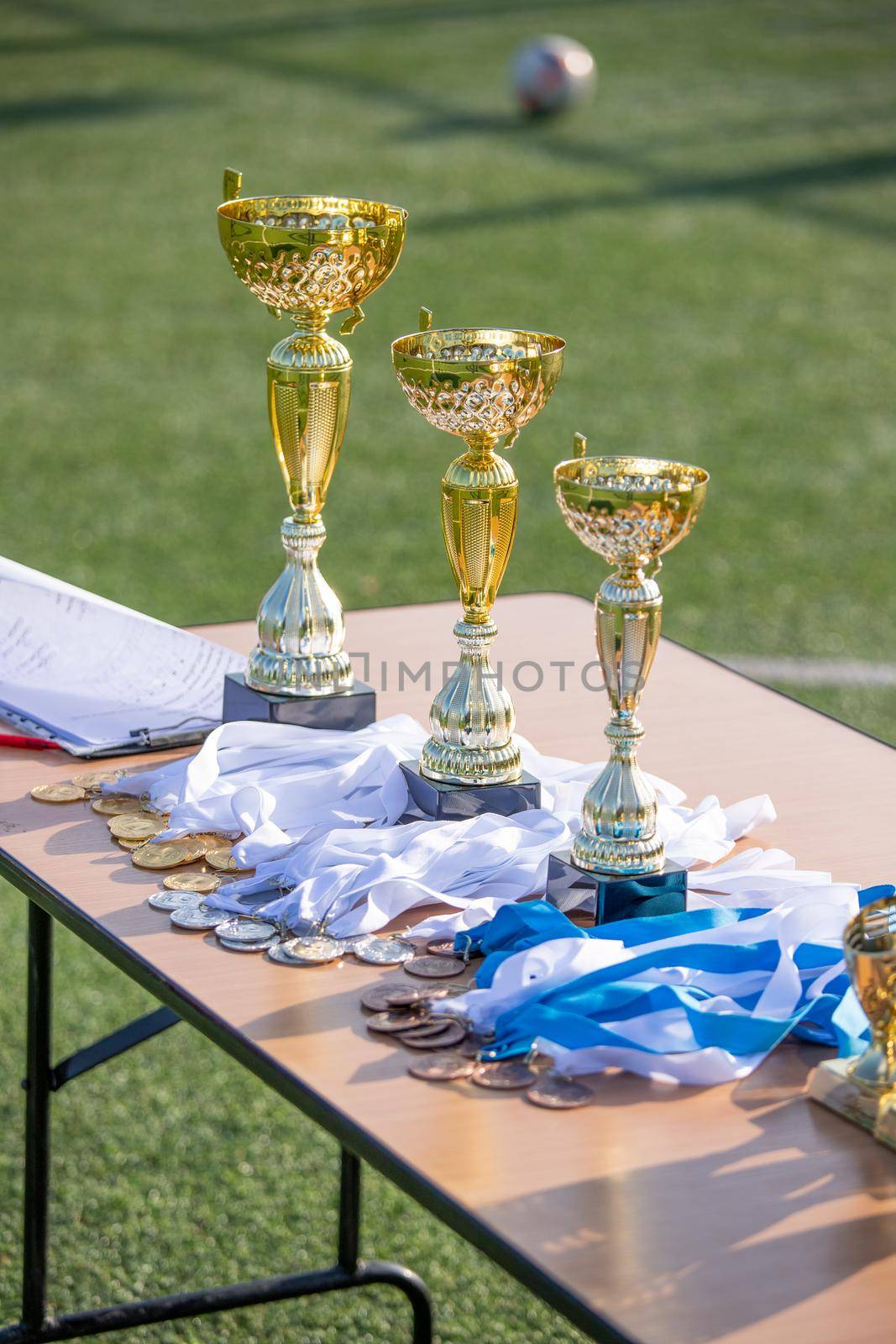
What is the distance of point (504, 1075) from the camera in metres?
1.01

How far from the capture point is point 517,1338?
6.38 ft

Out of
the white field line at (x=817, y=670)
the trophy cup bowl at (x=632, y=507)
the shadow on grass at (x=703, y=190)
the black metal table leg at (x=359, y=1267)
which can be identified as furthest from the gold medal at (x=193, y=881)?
the shadow on grass at (x=703, y=190)

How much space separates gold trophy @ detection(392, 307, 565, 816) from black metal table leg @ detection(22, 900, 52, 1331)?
1.87 ft

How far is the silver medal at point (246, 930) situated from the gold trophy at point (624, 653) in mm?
183

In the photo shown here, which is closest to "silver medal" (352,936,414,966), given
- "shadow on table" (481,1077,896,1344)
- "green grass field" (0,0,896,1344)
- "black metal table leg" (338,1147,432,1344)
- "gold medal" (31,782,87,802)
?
"shadow on table" (481,1077,896,1344)

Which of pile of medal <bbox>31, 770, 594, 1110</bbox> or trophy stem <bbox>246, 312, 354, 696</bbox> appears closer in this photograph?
pile of medal <bbox>31, 770, 594, 1110</bbox>

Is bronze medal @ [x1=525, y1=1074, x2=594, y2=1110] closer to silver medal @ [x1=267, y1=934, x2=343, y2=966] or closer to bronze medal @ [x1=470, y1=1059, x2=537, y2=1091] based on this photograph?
bronze medal @ [x1=470, y1=1059, x2=537, y2=1091]

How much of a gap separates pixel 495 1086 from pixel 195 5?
13350 millimetres

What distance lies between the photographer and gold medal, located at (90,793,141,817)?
1356mm

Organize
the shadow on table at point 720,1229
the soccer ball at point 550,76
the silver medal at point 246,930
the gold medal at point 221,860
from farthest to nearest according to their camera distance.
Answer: the soccer ball at point 550,76, the gold medal at point 221,860, the silver medal at point 246,930, the shadow on table at point 720,1229

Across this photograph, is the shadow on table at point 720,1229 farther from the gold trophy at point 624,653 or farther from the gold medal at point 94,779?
the gold medal at point 94,779

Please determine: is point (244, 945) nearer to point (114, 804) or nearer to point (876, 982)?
point (114, 804)

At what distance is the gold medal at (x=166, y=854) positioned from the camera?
1.26 metres

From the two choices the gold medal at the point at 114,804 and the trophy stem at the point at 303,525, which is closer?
the gold medal at the point at 114,804
